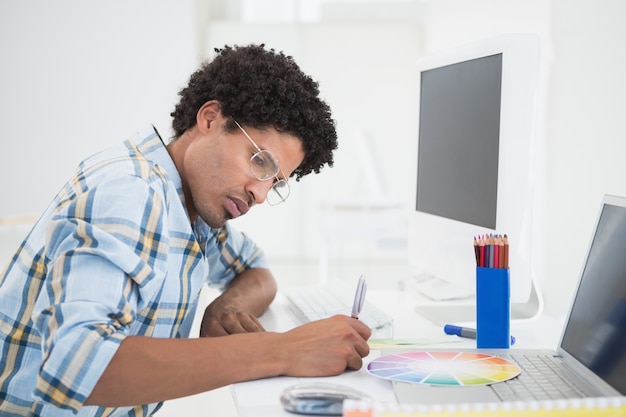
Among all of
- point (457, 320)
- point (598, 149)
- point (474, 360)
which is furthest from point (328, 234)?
point (474, 360)

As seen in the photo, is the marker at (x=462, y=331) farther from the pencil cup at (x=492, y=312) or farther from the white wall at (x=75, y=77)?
the white wall at (x=75, y=77)

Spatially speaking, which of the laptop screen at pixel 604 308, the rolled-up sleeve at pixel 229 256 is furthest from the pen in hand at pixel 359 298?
the rolled-up sleeve at pixel 229 256

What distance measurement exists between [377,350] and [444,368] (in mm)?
174

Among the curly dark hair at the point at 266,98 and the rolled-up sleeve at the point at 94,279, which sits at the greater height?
the curly dark hair at the point at 266,98

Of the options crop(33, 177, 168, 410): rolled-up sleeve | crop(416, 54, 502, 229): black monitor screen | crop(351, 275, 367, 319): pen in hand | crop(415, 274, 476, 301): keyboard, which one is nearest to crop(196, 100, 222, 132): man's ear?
crop(33, 177, 168, 410): rolled-up sleeve

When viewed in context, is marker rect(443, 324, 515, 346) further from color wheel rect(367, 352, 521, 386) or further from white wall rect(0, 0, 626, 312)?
white wall rect(0, 0, 626, 312)

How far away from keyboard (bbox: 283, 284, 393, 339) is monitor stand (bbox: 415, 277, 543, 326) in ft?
0.47

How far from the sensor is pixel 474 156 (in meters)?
1.38

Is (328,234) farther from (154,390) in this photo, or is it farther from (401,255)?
(154,390)

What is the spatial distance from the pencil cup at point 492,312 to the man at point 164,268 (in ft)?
0.66

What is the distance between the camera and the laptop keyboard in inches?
35.4

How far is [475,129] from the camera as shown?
4.52ft

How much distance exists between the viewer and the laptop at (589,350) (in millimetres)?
887

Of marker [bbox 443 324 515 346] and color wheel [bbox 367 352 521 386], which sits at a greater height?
color wheel [bbox 367 352 521 386]
